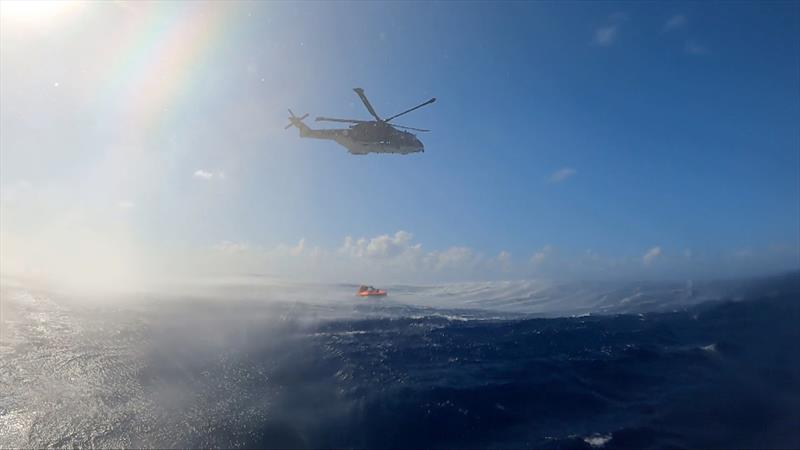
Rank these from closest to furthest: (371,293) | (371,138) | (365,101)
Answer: (365,101) < (371,138) < (371,293)

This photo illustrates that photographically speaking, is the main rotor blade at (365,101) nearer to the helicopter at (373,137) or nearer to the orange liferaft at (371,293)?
the helicopter at (373,137)

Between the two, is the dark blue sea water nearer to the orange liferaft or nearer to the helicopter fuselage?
the helicopter fuselage

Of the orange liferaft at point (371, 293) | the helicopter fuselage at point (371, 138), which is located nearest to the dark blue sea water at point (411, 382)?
the helicopter fuselage at point (371, 138)

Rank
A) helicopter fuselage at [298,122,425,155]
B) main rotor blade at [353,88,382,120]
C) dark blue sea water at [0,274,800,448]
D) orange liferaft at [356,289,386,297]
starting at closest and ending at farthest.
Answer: dark blue sea water at [0,274,800,448], main rotor blade at [353,88,382,120], helicopter fuselage at [298,122,425,155], orange liferaft at [356,289,386,297]

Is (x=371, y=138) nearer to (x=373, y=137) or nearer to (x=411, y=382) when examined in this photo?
(x=373, y=137)

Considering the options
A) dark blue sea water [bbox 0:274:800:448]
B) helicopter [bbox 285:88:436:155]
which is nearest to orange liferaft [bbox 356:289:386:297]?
dark blue sea water [bbox 0:274:800:448]

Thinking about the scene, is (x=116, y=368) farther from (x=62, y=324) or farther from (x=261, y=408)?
(x=62, y=324)

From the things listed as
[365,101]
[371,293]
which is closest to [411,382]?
[365,101]

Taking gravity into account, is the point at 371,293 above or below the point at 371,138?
below

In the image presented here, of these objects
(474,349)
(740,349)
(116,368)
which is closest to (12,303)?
(116,368)

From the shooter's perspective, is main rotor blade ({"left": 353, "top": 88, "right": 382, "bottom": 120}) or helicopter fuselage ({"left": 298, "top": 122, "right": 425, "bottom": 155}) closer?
main rotor blade ({"left": 353, "top": 88, "right": 382, "bottom": 120})

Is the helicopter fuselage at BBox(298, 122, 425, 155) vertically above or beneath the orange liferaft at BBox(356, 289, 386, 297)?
above
